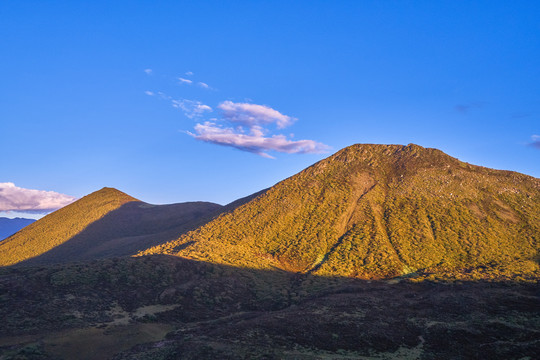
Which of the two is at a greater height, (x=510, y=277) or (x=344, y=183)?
(x=344, y=183)

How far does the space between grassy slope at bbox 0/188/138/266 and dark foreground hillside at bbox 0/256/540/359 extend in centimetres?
6299

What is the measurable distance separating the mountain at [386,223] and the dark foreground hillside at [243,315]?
6737 millimetres

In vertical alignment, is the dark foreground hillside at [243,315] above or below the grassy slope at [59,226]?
below

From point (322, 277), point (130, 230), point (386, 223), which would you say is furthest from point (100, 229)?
point (386, 223)

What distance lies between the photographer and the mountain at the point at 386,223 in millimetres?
49344

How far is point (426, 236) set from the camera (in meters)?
55.5

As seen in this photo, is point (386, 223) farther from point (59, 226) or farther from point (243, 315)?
point (59, 226)

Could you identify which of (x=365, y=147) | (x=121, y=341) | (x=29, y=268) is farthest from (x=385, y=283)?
(x=365, y=147)

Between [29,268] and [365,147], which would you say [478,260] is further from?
[29,268]

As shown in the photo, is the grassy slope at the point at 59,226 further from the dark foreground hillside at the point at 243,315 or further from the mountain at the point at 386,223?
the dark foreground hillside at the point at 243,315

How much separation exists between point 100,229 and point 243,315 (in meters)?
79.4

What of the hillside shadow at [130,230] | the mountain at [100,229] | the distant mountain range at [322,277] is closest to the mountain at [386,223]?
the distant mountain range at [322,277]

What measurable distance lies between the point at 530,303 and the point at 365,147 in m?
59.4

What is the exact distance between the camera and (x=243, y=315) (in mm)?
32500
